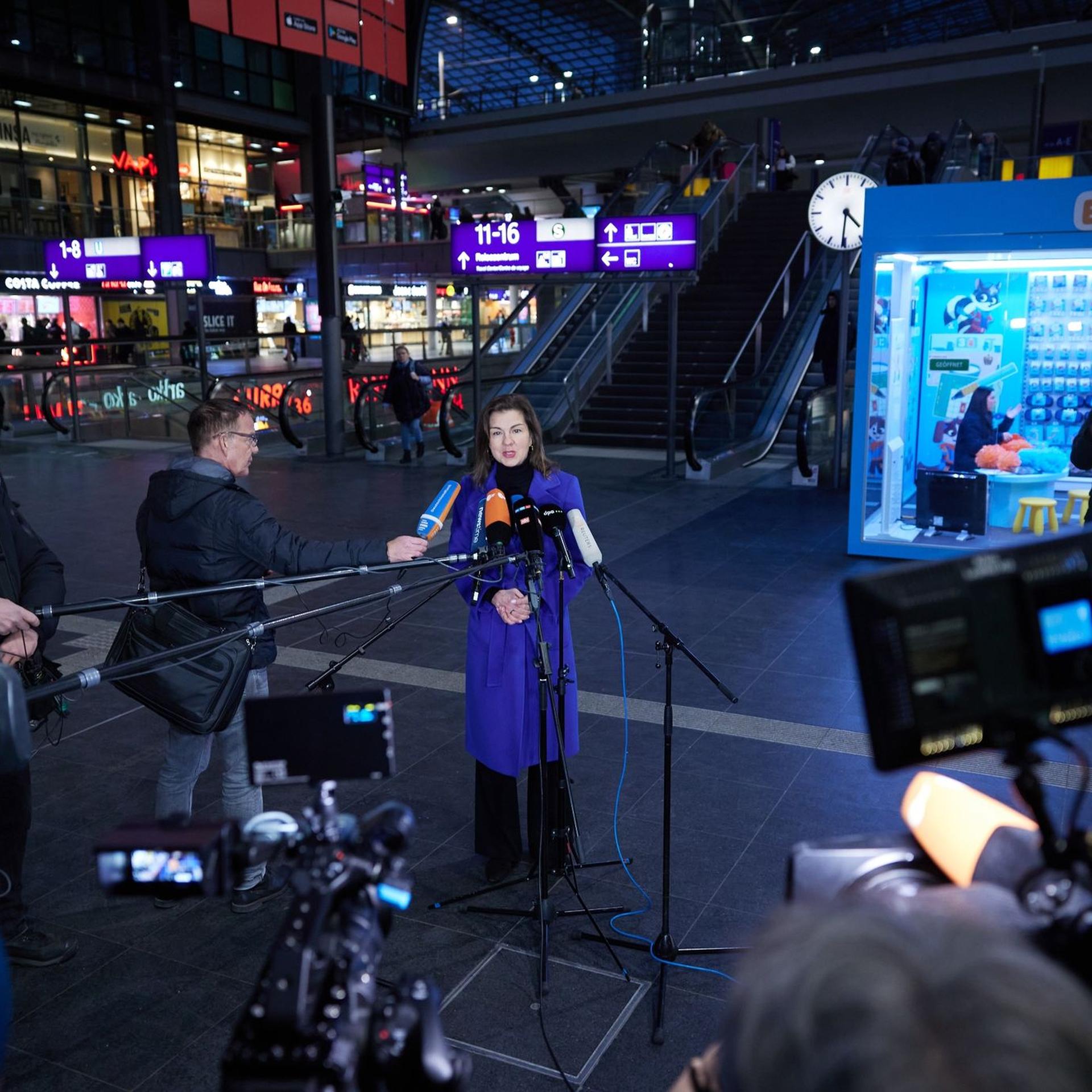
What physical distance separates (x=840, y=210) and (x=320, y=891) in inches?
442

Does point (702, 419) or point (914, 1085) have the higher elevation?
point (914, 1085)

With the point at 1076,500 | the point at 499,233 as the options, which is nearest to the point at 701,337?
the point at 499,233

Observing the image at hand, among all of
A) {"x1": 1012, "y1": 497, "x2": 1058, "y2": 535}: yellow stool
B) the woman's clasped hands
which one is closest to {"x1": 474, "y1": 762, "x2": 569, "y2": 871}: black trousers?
the woman's clasped hands

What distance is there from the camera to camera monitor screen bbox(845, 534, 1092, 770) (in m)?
1.23

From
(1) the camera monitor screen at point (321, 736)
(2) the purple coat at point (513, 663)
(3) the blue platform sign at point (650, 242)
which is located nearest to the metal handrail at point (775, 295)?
(3) the blue platform sign at point (650, 242)

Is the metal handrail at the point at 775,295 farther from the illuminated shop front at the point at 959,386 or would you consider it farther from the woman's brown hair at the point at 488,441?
the woman's brown hair at the point at 488,441

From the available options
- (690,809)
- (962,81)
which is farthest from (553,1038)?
(962,81)

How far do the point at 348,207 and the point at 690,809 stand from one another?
1133 inches

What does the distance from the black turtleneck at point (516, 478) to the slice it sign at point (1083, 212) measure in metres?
5.74

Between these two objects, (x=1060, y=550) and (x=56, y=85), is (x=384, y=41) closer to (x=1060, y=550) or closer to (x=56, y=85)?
(x=56, y=85)

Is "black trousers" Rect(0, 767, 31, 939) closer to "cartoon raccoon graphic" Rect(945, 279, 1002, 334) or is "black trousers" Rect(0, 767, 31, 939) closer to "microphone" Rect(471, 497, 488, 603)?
"microphone" Rect(471, 497, 488, 603)

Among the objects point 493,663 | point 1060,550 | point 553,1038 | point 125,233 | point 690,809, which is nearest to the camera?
point 1060,550

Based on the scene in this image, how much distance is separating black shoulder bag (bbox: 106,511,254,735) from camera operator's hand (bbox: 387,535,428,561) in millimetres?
540

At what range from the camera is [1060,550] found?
4.25 ft
